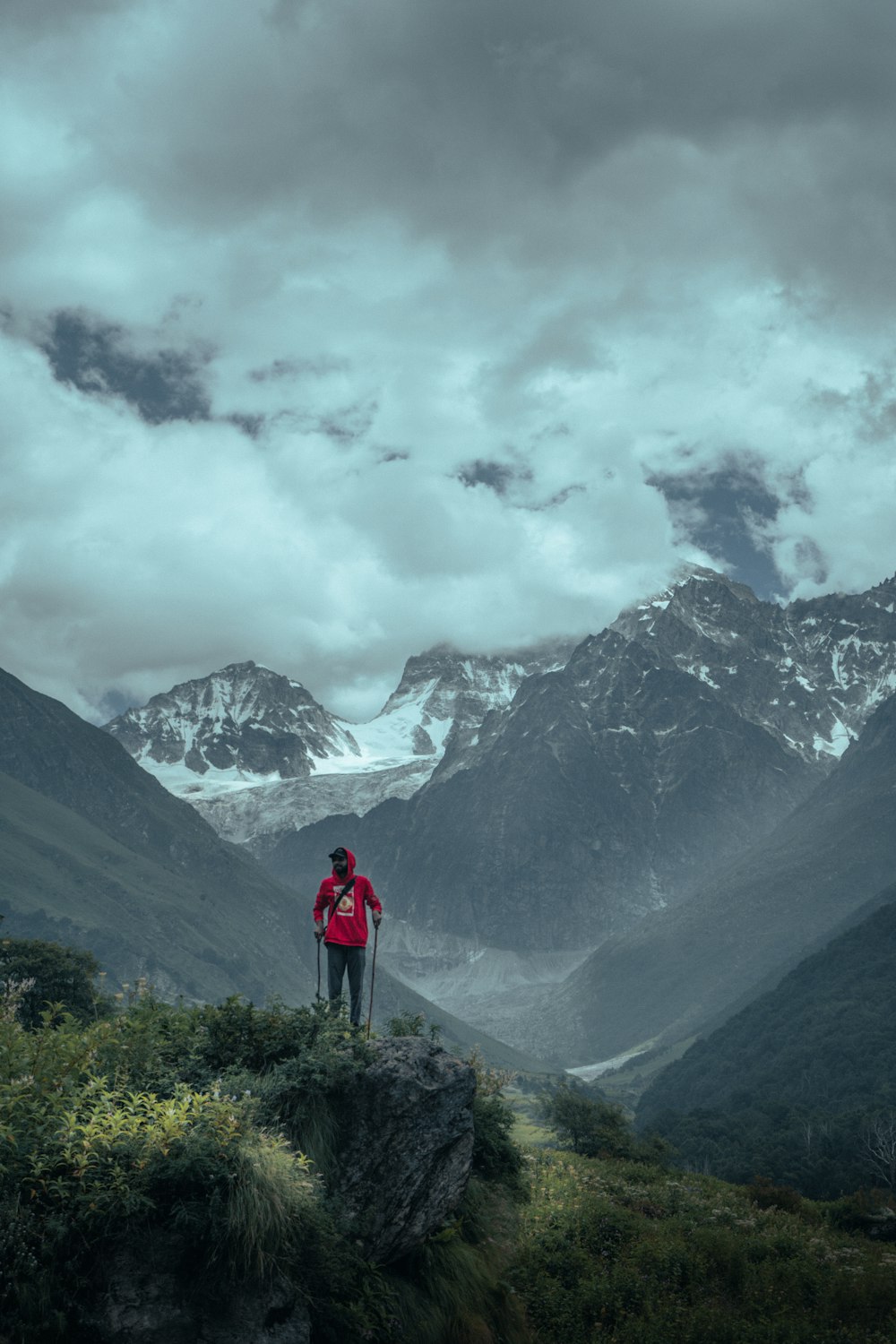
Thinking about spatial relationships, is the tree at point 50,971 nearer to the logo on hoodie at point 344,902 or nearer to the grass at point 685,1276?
the logo on hoodie at point 344,902

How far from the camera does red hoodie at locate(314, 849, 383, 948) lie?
20.4 m

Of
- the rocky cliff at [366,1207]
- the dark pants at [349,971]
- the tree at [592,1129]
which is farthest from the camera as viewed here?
the tree at [592,1129]

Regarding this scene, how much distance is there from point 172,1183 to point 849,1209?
28483 millimetres

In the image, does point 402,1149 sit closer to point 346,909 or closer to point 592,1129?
point 346,909

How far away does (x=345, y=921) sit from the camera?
20453mm

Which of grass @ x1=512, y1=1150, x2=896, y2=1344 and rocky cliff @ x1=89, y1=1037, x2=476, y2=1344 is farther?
grass @ x1=512, y1=1150, x2=896, y2=1344

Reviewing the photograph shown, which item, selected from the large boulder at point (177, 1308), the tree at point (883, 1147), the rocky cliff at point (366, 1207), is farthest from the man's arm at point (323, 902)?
the tree at point (883, 1147)

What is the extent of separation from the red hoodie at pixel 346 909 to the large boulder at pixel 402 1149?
4.15 m

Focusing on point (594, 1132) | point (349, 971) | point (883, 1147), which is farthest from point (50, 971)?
point (883, 1147)

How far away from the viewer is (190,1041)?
16203 millimetres

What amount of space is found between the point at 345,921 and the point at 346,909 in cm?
25

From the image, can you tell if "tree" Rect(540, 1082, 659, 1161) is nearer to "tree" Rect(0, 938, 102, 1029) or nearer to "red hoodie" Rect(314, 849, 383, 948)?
"red hoodie" Rect(314, 849, 383, 948)

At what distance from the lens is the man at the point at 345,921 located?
66.7 feet

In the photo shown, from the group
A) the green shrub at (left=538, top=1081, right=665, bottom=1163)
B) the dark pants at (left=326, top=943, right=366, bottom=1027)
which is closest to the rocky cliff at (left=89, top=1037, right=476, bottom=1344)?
the dark pants at (left=326, top=943, right=366, bottom=1027)
